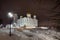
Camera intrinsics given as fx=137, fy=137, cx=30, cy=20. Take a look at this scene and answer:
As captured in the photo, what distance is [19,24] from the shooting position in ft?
56.9

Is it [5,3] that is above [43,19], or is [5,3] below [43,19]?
above

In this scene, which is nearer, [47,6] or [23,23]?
[23,23]

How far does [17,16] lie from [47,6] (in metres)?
4.54

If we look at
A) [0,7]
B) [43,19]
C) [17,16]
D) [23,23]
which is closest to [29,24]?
[23,23]

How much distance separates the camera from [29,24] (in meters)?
17.5

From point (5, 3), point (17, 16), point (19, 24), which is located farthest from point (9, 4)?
point (19, 24)

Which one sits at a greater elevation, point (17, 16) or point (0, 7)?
point (0, 7)

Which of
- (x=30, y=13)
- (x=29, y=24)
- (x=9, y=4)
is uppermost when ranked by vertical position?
(x=9, y=4)

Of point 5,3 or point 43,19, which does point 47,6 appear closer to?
point 43,19

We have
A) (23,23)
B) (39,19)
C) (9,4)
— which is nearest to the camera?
(23,23)

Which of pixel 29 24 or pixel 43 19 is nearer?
pixel 29 24

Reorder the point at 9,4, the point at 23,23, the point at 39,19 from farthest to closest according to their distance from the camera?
the point at 39,19
the point at 9,4
the point at 23,23

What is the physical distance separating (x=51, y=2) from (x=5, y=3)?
618 centimetres

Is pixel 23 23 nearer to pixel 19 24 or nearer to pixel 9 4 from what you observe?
pixel 19 24
